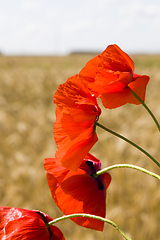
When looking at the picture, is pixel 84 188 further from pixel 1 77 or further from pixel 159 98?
pixel 1 77

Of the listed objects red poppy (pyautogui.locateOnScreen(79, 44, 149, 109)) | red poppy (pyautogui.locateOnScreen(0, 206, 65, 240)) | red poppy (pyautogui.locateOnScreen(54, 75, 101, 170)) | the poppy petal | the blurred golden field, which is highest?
red poppy (pyautogui.locateOnScreen(79, 44, 149, 109))

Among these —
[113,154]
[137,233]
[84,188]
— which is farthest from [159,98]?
[84,188]

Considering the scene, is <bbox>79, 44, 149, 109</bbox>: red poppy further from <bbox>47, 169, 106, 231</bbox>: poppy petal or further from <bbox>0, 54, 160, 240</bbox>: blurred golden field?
<bbox>0, 54, 160, 240</bbox>: blurred golden field

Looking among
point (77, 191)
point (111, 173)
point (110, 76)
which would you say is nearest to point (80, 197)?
point (77, 191)

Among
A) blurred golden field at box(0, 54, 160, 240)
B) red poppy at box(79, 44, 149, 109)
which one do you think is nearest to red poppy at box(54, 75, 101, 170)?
red poppy at box(79, 44, 149, 109)

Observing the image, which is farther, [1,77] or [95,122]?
[1,77]

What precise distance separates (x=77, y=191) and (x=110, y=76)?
0.14 metres

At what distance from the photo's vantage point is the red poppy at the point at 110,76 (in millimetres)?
308

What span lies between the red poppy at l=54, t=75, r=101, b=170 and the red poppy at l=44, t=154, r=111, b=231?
5cm

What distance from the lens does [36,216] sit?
1.23 ft

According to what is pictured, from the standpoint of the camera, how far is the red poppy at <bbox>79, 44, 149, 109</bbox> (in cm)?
31

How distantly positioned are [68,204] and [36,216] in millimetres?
49

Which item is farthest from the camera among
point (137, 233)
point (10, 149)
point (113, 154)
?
point (10, 149)

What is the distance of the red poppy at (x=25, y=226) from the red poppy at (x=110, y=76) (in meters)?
0.17
